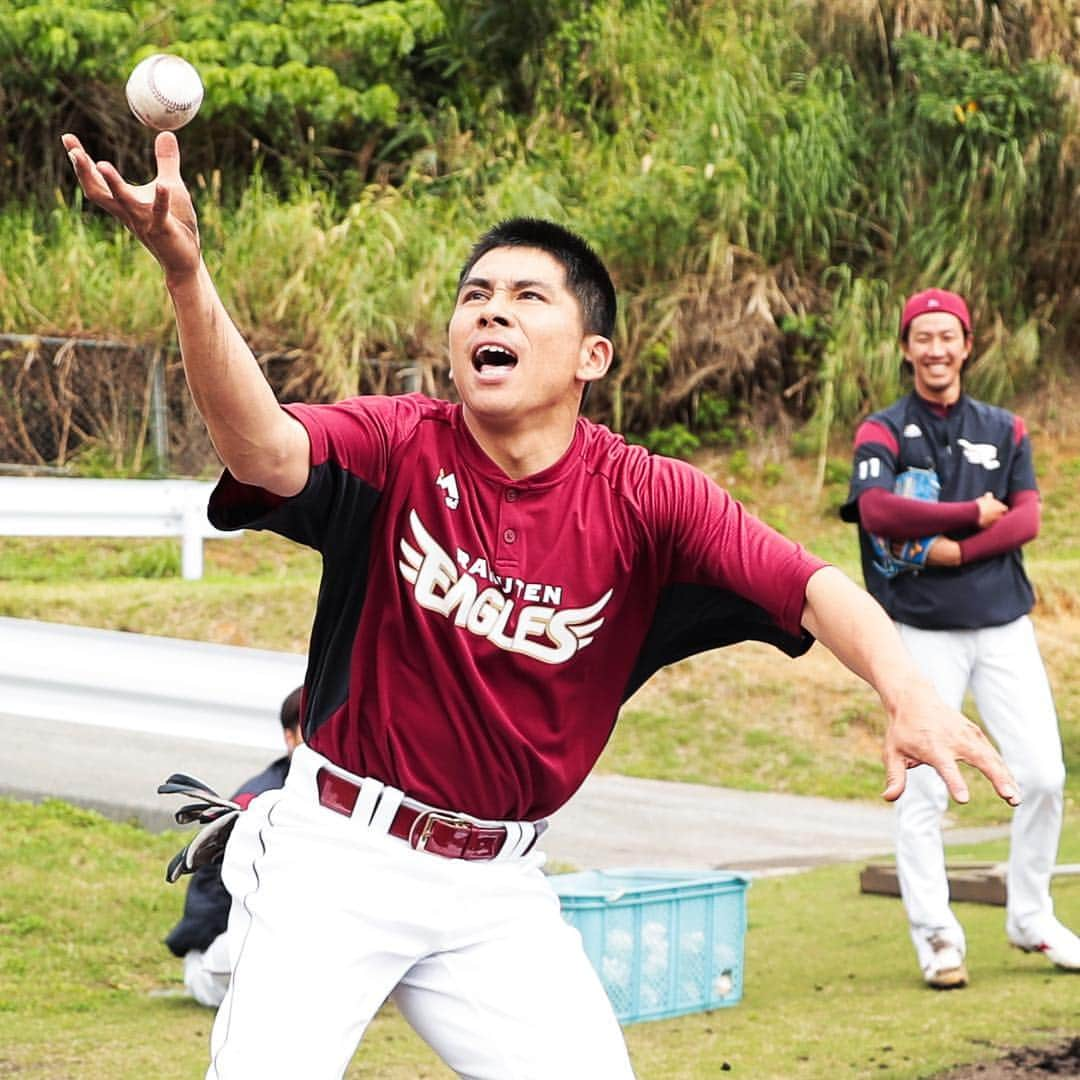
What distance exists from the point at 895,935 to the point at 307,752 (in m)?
4.57

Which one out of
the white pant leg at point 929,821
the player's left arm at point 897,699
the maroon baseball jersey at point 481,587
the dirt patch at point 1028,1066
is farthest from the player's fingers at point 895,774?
the white pant leg at point 929,821

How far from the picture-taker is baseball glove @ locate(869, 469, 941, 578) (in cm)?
702

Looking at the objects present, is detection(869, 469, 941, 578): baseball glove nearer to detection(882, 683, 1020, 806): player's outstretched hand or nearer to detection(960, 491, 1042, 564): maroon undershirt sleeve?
detection(960, 491, 1042, 564): maroon undershirt sleeve

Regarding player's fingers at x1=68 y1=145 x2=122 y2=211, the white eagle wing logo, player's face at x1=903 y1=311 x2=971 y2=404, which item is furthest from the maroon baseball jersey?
player's face at x1=903 y1=311 x2=971 y2=404

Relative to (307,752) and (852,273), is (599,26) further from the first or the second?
(307,752)

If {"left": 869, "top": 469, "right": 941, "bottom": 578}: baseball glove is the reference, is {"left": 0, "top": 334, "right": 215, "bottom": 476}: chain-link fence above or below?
below

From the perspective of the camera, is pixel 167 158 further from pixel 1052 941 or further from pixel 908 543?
pixel 1052 941

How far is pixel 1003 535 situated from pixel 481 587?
3.80 meters

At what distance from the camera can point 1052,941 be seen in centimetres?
694

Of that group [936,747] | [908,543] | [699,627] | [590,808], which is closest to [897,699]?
[936,747]

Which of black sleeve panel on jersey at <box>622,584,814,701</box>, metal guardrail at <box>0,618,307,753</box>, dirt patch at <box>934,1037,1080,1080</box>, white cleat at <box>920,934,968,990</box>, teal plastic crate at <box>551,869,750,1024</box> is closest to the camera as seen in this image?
black sleeve panel on jersey at <box>622,584,814,701</box>

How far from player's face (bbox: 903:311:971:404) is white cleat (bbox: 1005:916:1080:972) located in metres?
1.99

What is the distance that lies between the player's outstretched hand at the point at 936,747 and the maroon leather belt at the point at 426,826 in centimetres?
85

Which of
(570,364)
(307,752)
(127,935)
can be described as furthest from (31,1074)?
(570,364)
